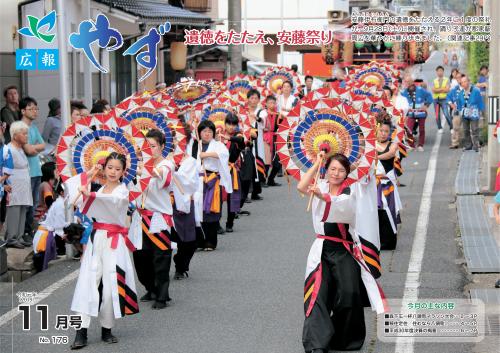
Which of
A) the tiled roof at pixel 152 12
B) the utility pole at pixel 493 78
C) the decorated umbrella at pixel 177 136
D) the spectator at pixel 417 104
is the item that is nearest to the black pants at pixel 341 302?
the decorated umbrella at pixel 177 136

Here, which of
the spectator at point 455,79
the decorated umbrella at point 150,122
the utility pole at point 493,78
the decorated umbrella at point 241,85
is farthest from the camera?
the spectator at point 455,79

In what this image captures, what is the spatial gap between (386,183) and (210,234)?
2.32 metres

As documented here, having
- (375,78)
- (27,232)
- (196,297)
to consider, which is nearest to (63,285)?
(196,297)

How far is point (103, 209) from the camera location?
890 centimetres

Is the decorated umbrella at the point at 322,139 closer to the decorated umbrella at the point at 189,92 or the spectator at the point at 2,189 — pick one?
the spectator at the point at 2,189

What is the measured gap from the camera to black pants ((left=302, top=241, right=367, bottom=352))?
27.4ft

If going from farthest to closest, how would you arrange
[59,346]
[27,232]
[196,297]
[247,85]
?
[247,85] < [27,232] < [196,297] < [59,346]

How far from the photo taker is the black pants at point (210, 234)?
43.9 ft

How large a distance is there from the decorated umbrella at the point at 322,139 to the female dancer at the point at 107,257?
55.7 inches

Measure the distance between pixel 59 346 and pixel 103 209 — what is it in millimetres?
1177

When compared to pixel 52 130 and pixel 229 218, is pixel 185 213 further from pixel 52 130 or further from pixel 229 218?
pixel 52 130

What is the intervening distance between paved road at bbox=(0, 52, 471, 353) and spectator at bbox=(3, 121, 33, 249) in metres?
0.79

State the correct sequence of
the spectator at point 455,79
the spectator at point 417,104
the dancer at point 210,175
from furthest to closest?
the spectator at point 455,79 → the spectator at point 417,104 → the dancer at point 210,175

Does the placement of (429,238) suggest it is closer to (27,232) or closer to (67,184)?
(27,232)
